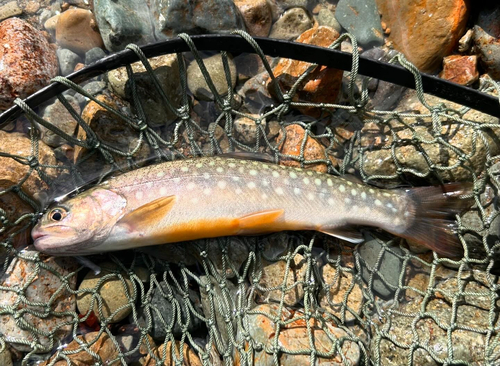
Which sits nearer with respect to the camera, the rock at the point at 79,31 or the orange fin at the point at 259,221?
the orange fin at the point at 259,221

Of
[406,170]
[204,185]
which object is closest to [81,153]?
[204,185]

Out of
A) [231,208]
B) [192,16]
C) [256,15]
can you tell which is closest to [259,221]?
[231,208]

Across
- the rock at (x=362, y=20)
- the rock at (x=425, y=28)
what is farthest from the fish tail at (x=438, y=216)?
the rock at (x=362, y=20)

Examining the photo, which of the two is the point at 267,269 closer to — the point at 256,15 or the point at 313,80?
the point at 313,80

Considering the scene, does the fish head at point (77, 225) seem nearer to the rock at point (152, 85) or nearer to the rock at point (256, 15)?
the rock at point (152, 85)

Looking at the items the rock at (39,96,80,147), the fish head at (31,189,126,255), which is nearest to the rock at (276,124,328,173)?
the fish head at (31,189,126,255)

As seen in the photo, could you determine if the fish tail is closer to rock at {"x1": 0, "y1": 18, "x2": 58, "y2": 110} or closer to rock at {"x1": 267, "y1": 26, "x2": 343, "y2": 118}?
rock at {"x1": 267, "y1": 26, "x2": 343, "y2": 118}
